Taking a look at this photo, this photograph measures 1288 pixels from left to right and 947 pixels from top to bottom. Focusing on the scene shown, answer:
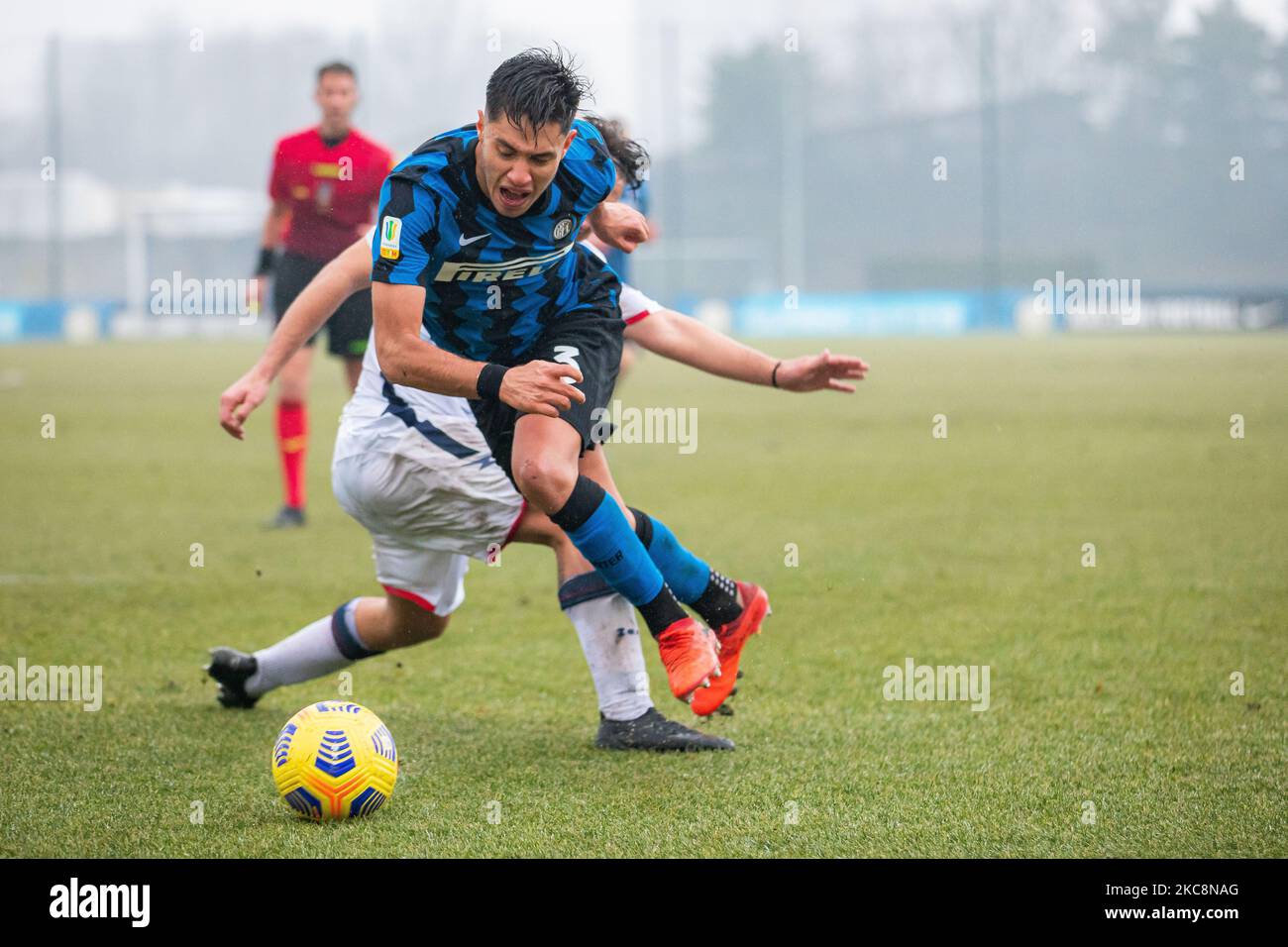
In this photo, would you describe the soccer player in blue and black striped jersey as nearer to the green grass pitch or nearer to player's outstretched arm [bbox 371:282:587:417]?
player's outstretched arm [bbox 371:282:587:417]

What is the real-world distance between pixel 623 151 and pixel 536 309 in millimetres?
638

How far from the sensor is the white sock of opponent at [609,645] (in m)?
4.22

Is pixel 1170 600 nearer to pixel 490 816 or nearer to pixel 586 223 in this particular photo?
pixel 586 223

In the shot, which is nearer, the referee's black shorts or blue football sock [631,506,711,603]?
blue football sock [631,506,711,603]

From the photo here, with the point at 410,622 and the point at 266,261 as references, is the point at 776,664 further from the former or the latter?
the point at 266,261

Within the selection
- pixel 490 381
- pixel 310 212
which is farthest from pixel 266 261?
pixel 490 381

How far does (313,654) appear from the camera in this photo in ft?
14.8

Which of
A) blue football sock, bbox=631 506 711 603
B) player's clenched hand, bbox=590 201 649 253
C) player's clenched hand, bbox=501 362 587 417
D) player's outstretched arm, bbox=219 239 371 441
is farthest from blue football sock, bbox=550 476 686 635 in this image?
player's outstretched arm, bbox=219 239 371 441

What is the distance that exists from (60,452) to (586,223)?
363 inches

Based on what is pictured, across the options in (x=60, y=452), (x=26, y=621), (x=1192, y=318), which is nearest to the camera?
(x=26, y=621)

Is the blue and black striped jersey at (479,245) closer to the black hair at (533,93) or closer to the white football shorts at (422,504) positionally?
the black hair at (533,93)

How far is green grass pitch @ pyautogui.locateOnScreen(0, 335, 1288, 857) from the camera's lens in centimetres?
348
